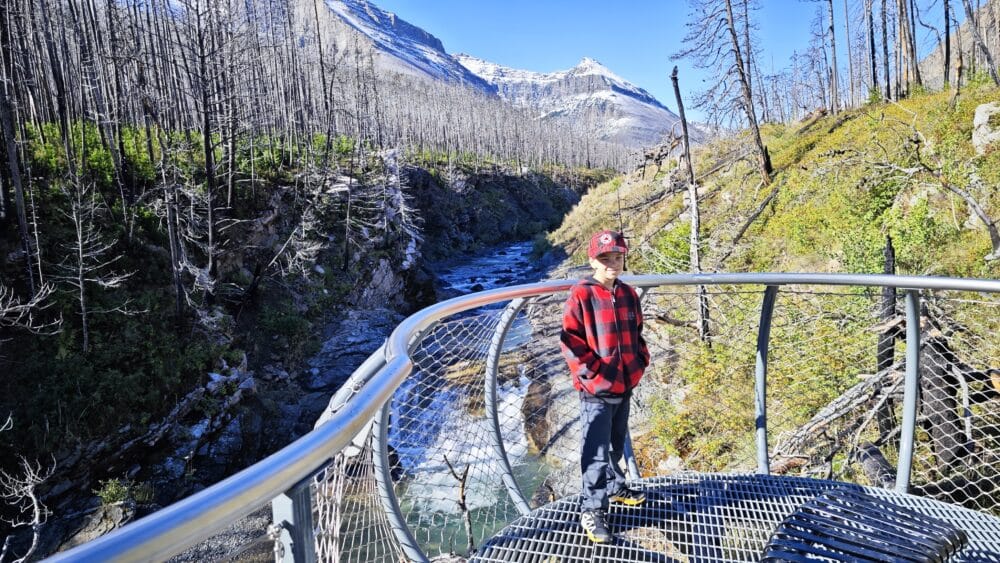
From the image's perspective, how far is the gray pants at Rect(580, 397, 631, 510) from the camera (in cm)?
219

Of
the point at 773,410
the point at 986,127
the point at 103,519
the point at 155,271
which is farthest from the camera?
the point at 155,271

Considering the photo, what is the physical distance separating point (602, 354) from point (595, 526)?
2.34 ft

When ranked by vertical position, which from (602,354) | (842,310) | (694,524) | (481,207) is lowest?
(694,524)

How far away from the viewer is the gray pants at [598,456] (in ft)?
7.19

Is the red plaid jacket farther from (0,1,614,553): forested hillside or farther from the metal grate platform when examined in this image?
(0,1,614,553): forested hillside

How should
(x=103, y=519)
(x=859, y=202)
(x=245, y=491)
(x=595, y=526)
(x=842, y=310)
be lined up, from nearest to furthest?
(x=245, y=491)
(x=595, y=526)
(x=842, y=310)
(x=859, y=202)
(x=103, y=519)

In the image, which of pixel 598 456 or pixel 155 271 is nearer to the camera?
pixel 598 456

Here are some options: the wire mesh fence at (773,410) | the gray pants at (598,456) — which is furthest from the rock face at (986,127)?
the gray pants at (598,456)

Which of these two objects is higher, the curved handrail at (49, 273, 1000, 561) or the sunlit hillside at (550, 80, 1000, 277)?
the sunlit hillside at (550, 80, 1000, 277)

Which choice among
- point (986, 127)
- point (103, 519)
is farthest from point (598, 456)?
point (103, 519)

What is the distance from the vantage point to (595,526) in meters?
2.04

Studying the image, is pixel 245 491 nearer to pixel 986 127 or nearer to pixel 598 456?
pixel 598 456

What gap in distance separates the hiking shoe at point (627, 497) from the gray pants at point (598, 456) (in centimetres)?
2

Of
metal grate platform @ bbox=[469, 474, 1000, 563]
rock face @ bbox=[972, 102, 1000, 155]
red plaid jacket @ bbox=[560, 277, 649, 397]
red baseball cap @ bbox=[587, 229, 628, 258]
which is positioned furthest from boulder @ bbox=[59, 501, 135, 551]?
rock face @ bbox=[972, 102, 1000, 155]
